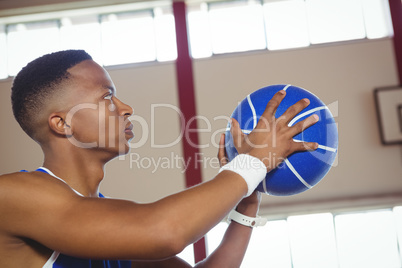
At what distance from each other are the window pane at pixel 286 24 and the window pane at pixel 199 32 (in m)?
0.70

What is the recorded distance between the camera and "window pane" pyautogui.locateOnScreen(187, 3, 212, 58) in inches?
175

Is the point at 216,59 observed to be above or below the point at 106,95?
above

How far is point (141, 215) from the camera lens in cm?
77

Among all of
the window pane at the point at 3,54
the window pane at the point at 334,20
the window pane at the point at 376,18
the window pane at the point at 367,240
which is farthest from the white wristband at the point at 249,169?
the window pane at the point at 3,54

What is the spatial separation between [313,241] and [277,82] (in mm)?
1737

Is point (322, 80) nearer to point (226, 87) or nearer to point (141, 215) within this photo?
point (226, 87)

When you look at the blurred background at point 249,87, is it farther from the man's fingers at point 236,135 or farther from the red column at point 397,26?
the man's fingers at point 236,135

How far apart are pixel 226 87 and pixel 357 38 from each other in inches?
64.6

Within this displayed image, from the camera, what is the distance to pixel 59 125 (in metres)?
1.12

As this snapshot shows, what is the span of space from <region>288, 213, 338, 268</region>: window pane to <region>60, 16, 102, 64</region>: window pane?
2.98 metres

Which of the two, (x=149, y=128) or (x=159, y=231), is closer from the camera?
(x=159, y=231)

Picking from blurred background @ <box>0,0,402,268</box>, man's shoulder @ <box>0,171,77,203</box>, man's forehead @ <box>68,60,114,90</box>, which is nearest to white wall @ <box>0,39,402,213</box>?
blurred background @ <box>0,0,402,268</box>

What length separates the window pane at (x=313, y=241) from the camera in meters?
3.97

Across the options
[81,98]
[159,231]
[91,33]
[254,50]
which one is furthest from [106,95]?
[91,33]
